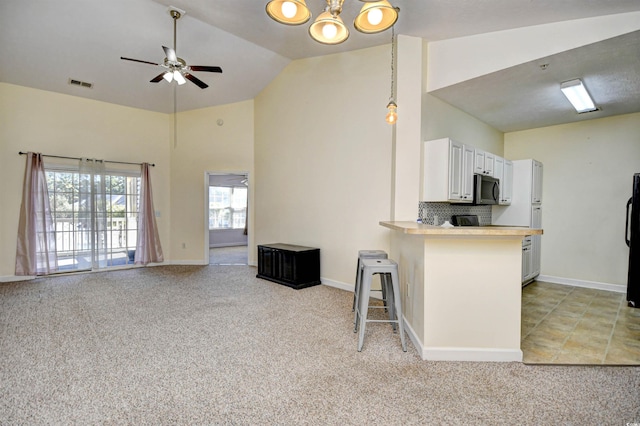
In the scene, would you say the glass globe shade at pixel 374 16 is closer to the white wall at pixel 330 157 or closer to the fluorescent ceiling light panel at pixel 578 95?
the white wall at pixel 330 157

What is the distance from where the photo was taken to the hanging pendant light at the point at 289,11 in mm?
2021

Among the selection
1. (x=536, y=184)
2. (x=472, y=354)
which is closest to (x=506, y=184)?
(x=536, y=184)

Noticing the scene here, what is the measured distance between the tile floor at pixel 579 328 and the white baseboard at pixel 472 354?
0.51 ft

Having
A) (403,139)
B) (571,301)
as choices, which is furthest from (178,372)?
(571,301)

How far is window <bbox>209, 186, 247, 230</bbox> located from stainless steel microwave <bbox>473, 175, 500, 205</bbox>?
7158mm

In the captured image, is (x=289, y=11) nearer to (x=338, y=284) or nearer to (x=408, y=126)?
(x=408, y=126)

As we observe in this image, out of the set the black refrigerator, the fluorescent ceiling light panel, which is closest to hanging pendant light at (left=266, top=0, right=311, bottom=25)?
the fluorescent ceiling light panel

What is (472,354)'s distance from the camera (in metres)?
2.43

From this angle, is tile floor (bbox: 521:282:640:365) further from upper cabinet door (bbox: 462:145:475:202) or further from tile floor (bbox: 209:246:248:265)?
tile floor (bbox: 209:246:248:265)

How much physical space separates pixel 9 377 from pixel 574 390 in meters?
3.84

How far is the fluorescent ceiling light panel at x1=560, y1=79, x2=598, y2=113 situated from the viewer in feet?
11.8

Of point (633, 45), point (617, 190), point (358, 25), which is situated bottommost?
point (617, 190)

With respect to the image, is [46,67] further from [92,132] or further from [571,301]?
[571,301]

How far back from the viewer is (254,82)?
569cm
